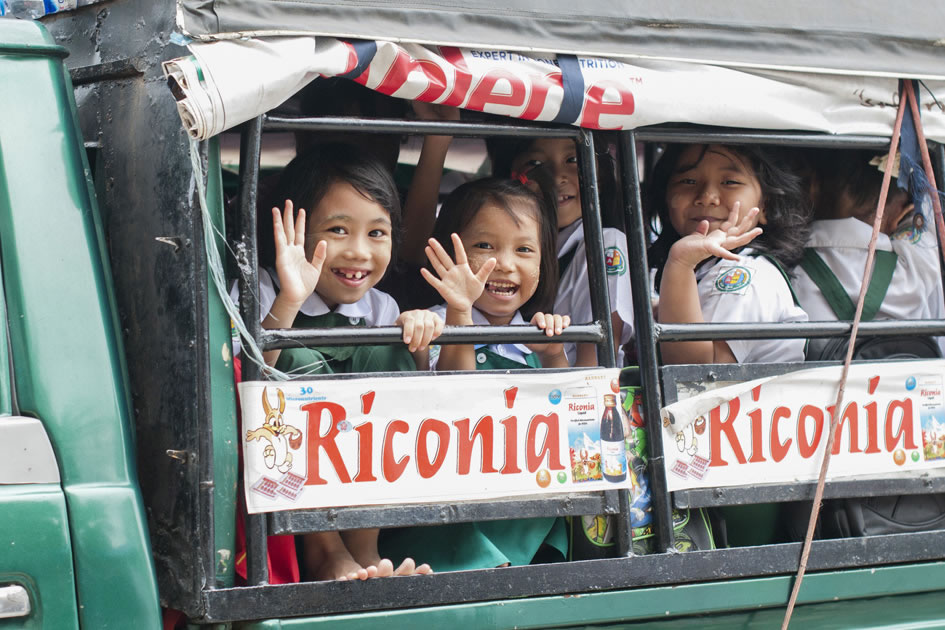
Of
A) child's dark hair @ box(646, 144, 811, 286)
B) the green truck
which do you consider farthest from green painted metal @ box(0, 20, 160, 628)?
child's dark hair @ box(646, 144, 811, 286)

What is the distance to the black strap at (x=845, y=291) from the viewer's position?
265 cm

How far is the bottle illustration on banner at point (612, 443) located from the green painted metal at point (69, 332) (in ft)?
2.90

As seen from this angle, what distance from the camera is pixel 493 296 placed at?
2.53 metres

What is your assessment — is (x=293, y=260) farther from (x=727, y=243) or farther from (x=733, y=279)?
(x=733, y=279)

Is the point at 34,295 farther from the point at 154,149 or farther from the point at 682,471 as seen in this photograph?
the point at 682,471

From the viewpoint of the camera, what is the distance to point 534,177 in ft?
9.75

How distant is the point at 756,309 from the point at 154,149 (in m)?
1.48

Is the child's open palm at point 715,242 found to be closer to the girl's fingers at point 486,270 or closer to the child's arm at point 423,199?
the girl's fingers at point 486,270

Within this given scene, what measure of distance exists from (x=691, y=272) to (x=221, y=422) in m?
1.16

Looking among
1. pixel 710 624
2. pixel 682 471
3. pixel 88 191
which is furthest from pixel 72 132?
pixel 710 624

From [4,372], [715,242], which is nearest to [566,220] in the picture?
[715,242]

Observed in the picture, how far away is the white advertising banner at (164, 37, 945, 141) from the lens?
5.67ft

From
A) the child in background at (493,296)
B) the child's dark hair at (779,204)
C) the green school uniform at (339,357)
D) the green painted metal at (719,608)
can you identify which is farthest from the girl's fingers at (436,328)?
the child's dark hair at (779,204)

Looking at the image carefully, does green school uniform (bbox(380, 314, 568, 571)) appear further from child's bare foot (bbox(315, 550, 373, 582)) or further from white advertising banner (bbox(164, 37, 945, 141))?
white advertising banner (bbox(164, 37, 945, 141))
